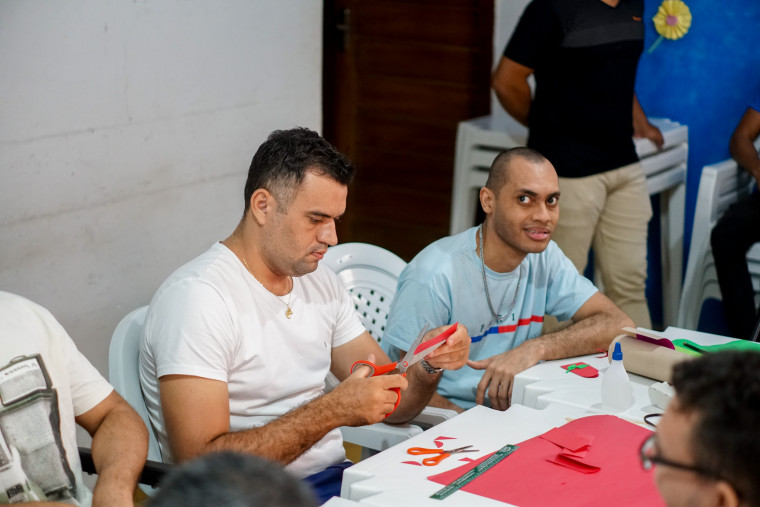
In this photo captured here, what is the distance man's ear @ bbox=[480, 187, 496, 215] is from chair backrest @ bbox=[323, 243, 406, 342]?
0.37m

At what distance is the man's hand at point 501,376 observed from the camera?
2381 millimetres

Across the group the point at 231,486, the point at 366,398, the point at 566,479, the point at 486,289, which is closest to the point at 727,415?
the point at 231,486

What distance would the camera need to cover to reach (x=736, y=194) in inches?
173

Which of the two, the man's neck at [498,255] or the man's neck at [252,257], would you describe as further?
the man's neck at [498,255]

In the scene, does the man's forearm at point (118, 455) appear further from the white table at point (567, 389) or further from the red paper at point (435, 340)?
the white table at point (567, 389)

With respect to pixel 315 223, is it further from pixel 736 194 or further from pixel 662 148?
pixel 736 194

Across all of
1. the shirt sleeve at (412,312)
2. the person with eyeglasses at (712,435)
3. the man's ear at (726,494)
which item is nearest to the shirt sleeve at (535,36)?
the shirt sleeve at (412,312)

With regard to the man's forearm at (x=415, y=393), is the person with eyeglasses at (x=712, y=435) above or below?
above

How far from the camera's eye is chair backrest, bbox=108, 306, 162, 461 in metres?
2.22

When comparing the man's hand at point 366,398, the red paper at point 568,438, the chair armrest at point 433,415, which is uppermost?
the man's hand at point 366,398

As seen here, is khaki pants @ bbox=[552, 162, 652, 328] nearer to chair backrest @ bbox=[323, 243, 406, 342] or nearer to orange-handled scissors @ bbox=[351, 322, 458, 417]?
chair backrest @ bbox=[323, 243, 406, 342]

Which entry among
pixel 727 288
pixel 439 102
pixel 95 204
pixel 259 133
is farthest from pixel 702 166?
pixel 95 204

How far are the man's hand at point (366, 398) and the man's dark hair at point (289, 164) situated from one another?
0.47m

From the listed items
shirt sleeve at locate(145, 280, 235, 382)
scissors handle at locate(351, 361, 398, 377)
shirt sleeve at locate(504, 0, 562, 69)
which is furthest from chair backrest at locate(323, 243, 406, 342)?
shirt sleeve at locate(504, 0, 562, 69)
